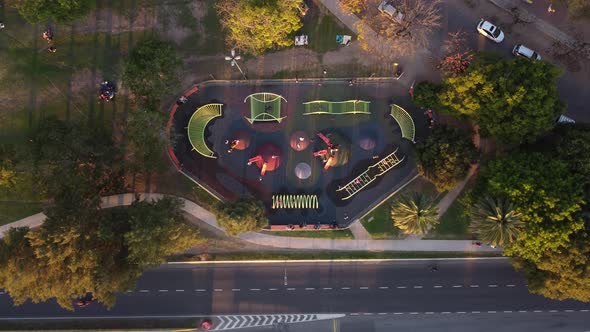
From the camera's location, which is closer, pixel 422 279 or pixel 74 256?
pixel 74 256

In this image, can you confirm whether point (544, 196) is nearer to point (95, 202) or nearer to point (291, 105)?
point (291, 105)

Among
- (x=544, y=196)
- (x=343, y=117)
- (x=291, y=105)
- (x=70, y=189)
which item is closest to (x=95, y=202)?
(x=70, y=189)

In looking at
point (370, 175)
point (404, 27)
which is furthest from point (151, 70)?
point (404, 27)

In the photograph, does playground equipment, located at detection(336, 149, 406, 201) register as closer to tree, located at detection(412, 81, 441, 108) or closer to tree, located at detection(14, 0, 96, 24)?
tree, located at detection(412, 81, 441, 108)

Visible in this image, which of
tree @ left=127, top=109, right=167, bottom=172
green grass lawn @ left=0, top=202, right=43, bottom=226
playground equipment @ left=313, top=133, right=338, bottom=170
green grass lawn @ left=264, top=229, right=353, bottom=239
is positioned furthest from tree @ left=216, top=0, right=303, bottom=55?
green grass lawn @ left=0, top=202, right=43, bottom=226

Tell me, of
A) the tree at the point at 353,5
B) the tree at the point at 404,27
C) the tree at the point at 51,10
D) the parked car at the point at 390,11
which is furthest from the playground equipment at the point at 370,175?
the tree at the point at 51,10

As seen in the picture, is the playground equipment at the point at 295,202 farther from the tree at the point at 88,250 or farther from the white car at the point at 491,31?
the white car at the point at 491,31

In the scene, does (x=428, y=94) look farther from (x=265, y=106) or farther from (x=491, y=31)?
(x=265, y=106)
